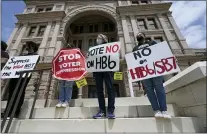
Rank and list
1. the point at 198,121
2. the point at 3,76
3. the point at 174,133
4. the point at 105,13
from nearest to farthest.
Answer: the point at 174,133 → the point at 198,121 → the point at 3,76 → the point at 105,13

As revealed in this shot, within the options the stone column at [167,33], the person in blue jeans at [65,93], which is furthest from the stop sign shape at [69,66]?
the stone column at [167,33]

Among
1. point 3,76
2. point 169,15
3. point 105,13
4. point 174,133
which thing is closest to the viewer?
point 174,133

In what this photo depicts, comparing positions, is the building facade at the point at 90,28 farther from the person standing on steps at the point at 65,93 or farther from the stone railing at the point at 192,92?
the person standing on steps at the point at 65,93

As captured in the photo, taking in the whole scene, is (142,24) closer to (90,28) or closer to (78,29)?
Answer: (90,28)

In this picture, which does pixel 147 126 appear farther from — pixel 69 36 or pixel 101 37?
pixel 69 36

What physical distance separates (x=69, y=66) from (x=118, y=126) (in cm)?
208

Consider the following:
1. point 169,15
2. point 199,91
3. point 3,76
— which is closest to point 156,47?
point 199,91

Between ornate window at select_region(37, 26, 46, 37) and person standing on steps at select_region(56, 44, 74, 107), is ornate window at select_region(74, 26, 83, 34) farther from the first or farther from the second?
person standing on steps at select_region(56, 44, 74, 107)

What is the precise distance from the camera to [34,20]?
1855 centimetres

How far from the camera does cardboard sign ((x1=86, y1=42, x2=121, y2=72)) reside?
3.08m

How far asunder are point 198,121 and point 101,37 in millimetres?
2756

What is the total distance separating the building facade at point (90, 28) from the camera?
14.3 meters

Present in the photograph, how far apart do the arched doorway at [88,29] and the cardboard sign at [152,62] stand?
16184 millimetres

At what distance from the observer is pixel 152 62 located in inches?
116
